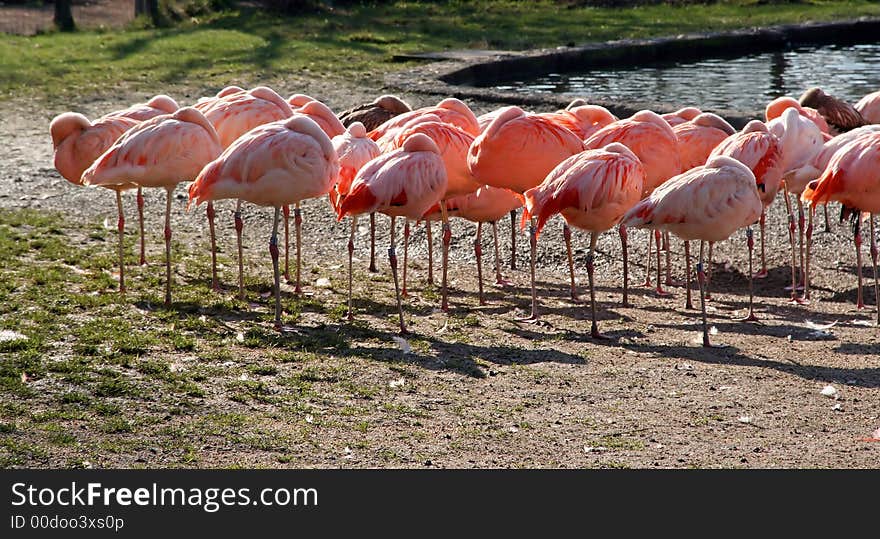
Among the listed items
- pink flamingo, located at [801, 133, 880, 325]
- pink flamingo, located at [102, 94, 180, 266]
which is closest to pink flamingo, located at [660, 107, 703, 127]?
pink flamingo, located at [801, 133, 880, 325]

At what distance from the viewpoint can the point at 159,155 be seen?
22.5ft

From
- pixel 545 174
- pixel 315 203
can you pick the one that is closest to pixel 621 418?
pixel 545 174

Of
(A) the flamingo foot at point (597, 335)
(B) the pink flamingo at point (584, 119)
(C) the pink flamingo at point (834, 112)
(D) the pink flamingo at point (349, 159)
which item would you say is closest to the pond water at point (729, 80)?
(C) the pink flamingo at point (834, 112)

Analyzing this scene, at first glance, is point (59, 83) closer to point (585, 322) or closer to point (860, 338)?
point (585, 322)

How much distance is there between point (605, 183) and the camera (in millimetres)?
6523

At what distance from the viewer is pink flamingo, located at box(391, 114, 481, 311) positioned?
287 inches

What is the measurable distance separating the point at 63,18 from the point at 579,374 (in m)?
18.8

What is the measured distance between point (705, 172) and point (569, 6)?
19.7m

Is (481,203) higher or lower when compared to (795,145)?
lower

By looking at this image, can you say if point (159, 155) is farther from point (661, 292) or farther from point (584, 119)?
point (661, 292)

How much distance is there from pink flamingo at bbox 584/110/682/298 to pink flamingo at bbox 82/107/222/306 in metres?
2.46

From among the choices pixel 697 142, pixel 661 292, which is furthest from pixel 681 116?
pixel 661 292

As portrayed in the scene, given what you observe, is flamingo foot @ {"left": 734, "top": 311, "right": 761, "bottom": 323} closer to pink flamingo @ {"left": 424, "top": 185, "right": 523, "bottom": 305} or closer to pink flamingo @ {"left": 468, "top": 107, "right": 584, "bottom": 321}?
pink flamingo @ {"left": 468, "top": 107, "right": 584, "bottom": 321}

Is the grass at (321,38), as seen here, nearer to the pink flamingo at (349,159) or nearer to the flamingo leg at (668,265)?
the pink flamingo at (349,159)
